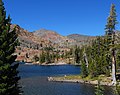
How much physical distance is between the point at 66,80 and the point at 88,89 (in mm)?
20550

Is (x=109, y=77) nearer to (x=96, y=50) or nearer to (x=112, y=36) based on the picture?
(x=112, y=36)

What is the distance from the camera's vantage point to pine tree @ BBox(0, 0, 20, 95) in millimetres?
32156

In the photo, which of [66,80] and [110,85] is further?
[66,80]

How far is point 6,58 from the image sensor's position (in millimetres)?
32875

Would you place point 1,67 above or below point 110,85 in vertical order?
above

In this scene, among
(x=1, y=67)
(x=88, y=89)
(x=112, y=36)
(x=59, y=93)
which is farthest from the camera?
(x=112, y=36)

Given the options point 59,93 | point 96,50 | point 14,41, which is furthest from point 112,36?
point 14,41

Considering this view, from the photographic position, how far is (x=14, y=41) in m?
35.0

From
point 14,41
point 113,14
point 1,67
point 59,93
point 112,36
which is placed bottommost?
point 59,93

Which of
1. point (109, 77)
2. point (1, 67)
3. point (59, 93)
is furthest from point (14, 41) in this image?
point (109, 77)

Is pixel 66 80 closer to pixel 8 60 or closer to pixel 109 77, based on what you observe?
pixel 109 77

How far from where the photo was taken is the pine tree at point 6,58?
32156 millimetres

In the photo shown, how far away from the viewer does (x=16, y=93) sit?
33.5m

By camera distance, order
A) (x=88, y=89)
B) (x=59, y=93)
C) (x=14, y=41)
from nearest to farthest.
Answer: (x=14, y=41) → (x=59, y=93) → (x=88, y=89)
